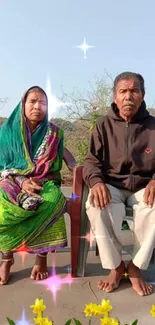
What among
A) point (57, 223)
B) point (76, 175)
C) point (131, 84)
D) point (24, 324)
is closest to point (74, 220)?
point (57, 223)

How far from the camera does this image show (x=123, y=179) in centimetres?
272

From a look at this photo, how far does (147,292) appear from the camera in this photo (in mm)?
2410

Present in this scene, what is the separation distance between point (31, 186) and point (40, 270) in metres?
0.61

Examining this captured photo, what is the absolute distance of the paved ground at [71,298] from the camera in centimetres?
210

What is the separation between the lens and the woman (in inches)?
102

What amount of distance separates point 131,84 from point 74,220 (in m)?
1.07

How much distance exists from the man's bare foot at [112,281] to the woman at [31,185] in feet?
1.33

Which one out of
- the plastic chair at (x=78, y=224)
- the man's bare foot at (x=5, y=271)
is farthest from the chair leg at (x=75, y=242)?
the man's bare foot at (x=5, y=271)

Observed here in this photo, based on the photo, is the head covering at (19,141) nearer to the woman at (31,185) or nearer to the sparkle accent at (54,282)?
the woman at (31,185)

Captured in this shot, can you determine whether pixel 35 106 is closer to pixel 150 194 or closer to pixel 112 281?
pixel 150 194

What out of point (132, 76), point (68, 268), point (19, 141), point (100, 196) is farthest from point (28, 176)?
point (132, 76)

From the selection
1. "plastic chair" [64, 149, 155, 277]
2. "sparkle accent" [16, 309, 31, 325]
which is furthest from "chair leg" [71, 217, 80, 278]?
"sparkle accent" [16, 309, 31, 325]

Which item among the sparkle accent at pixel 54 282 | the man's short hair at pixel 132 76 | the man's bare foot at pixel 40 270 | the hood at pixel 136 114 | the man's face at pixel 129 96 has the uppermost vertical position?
the man's short hair at pixel 132 76

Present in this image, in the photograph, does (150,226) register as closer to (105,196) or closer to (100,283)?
(105,196)
